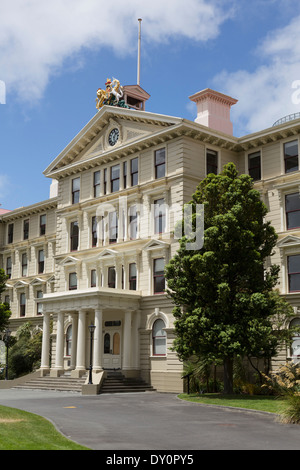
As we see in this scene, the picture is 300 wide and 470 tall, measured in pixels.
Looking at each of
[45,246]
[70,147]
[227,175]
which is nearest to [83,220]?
[70,147]

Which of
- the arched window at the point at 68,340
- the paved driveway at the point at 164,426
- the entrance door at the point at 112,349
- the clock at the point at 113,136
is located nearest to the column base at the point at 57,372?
the entrance door at the point at 112,349

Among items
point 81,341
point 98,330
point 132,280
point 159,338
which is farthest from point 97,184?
point 159,338

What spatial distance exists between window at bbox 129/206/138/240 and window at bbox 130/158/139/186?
5.64ft

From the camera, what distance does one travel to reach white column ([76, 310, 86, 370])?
113ft

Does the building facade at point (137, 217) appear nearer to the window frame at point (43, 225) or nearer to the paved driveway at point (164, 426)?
the window frame at point (43, 225)

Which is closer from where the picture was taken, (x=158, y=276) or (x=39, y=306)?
(x=158, y=276)

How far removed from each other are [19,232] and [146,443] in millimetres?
43561

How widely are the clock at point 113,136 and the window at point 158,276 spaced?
9.28 m

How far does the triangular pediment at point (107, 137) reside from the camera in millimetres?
36188

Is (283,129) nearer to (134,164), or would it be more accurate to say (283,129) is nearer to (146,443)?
(134,164)

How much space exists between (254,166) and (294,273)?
24.5 ft

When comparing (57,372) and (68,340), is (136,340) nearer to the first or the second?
(57,372)

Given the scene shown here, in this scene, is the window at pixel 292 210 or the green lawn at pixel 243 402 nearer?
the green lawn at pixel 243 402

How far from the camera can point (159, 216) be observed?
35.3 meters
